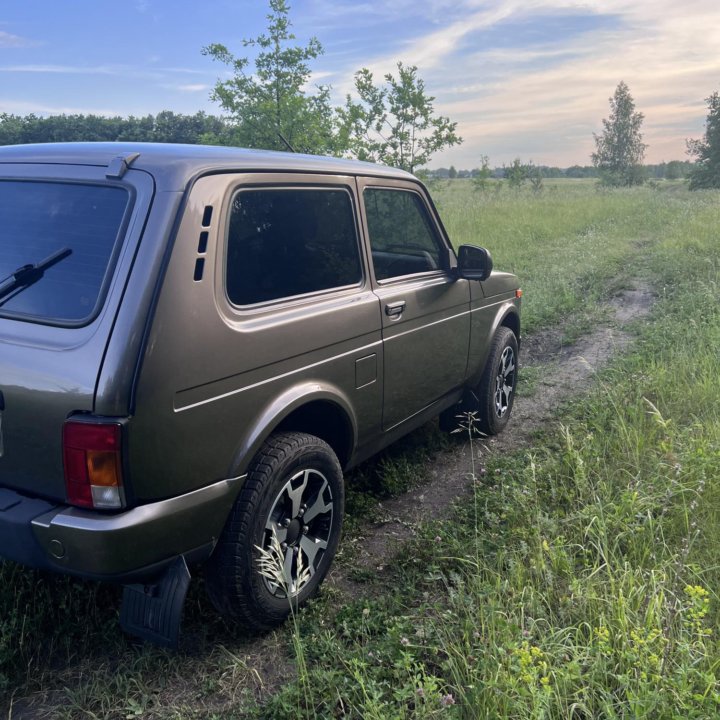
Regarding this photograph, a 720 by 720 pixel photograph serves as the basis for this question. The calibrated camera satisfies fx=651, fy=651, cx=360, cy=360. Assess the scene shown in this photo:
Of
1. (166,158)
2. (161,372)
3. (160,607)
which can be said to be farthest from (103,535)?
(166,158)

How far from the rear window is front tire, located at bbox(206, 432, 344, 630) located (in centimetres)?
90

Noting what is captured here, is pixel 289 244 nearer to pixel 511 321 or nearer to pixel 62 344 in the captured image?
pixel 62 344

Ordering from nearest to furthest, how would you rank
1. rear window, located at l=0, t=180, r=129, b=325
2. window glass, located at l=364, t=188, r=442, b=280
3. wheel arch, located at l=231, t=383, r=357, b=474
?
rear window, located at l=0, t=180, r=129, b=325
wheel arch, located at l=231, t=383, r=357, b=474
window glass, located at l=364, t=188, r=442, b=280

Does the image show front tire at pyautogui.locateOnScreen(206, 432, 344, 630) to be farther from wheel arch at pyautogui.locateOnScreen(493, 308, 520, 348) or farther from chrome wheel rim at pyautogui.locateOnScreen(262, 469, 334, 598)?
wheel arch at pyautogui.locateOnScreen(493, 308, 520, 348)

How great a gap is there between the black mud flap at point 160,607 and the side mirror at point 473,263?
258cm

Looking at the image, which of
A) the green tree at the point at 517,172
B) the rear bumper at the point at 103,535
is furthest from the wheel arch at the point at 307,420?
the green tree at the point at 517,172

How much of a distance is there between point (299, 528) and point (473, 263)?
2.13 metres

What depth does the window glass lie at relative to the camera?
3537 millimetres

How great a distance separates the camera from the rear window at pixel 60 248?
225 centimetres

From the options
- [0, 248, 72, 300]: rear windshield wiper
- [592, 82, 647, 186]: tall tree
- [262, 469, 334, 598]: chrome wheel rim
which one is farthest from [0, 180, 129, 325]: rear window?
[592, 82, 647, 186]: tall tree

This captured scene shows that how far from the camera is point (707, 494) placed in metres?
3.29

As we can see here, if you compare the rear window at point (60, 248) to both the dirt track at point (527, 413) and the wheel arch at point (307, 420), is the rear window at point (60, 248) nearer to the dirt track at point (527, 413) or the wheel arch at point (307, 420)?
the wheel arch at point (307, 420)

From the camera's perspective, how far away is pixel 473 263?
4156mm

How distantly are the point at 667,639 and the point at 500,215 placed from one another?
17.4 metres
